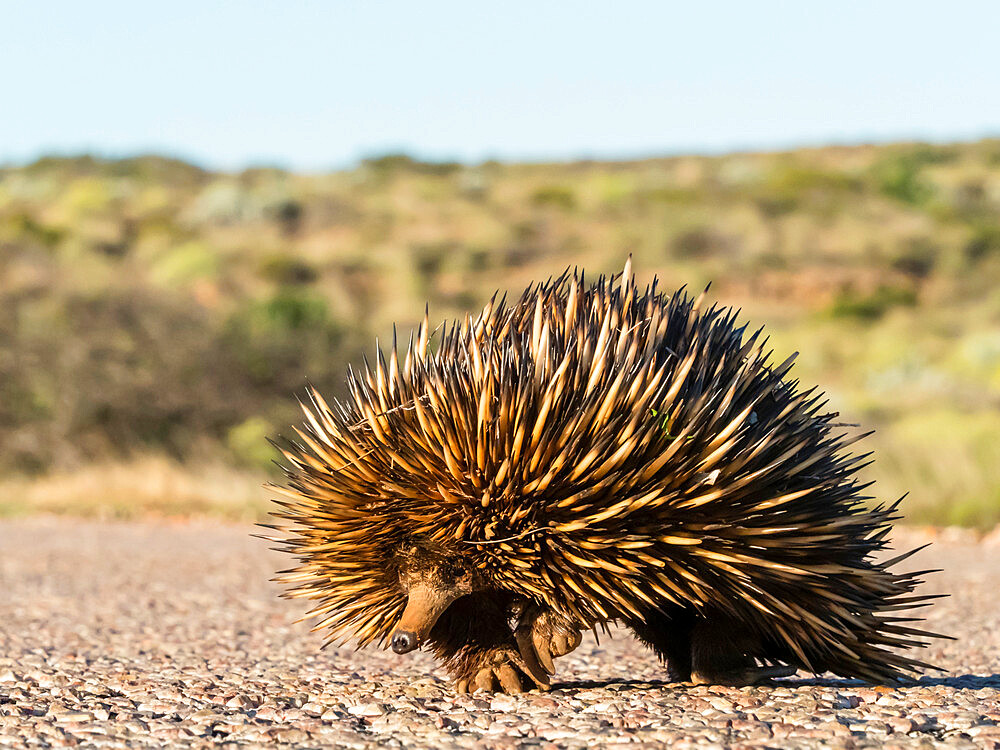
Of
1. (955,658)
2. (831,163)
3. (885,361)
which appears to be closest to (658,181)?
(831,163)

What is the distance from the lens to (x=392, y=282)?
40.2 m

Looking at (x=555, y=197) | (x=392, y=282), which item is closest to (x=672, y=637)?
(x=392, y=282)

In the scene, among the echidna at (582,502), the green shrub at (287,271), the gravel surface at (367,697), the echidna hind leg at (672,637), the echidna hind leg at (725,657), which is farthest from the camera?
the green shrub at (287,271)

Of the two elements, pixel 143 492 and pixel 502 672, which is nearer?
pixel 502 672

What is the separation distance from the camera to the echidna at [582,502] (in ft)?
13.9

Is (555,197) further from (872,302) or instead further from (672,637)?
(672,637)

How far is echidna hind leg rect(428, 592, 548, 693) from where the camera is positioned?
4.71m

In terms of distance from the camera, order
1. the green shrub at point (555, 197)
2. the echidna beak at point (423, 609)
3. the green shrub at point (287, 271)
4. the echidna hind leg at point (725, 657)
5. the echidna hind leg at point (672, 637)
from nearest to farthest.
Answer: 1. the echidna beak at point (423, 609)
2. the echidna hind leg at point (725, 657)
3. the echidna hind leg at point (672, 637)
4. the green shrub at point (287, 271)
5. the green shrub at point (555, 197)

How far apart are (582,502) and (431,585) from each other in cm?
62

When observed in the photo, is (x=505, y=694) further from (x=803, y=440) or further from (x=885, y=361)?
(x=885, y=361)

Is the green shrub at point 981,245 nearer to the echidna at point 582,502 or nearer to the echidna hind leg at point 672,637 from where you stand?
the echidna hind leg at point 672,637

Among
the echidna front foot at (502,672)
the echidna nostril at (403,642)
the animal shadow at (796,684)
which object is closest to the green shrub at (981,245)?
the animal shadow at (796,684)

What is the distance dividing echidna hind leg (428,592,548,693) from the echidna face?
0.81 ft

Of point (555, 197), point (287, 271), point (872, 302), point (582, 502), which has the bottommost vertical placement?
point (582, 502)
